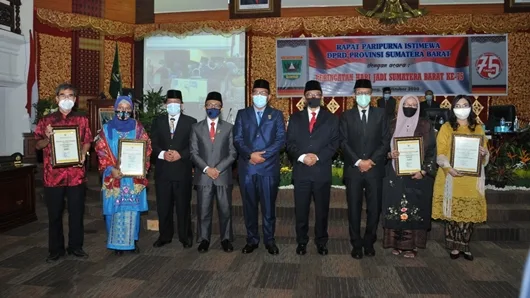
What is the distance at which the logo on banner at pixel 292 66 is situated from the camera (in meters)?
9.71

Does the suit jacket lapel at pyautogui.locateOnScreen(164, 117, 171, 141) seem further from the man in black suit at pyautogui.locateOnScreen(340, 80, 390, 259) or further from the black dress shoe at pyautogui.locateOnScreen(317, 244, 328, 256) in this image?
the black dress shoe at pyautogui.locateOnScreen(317, 244, 328, 256)

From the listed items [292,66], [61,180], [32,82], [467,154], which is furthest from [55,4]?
[467,154]

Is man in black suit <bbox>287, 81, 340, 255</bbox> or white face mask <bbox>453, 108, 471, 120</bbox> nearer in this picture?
white face mask <bbox>453, 108, 471, 120</bbox>

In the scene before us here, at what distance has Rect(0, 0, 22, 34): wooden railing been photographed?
789 centimetres

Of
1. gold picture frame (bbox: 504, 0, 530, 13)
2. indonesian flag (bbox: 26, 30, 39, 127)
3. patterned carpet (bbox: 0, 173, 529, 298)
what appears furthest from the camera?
gold picture frame (bbox: 504, 0, 530, 13)

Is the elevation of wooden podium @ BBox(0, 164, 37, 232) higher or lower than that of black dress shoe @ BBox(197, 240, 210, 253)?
higher

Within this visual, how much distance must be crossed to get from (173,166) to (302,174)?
122 centimetres

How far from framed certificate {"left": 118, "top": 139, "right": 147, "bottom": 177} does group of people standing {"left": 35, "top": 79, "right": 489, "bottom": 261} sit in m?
0.08

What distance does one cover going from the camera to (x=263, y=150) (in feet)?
13.4

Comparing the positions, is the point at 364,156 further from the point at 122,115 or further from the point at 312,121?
the point at 122,115

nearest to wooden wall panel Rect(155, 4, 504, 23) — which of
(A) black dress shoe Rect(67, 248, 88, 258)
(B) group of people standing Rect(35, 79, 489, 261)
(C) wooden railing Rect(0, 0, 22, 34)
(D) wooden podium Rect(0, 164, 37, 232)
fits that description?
(C) wooden railing Rect(0, 0, 22, 34)

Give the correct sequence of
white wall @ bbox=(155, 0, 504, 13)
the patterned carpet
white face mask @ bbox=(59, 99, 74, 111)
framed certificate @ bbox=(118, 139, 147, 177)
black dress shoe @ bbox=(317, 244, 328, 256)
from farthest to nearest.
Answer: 1. white wall @ bbox=(155, 0, 504, 13)
2. black dress shoe @ bbox=(317, 244, 328, 256)
3. framed certificate @ bbox=(118, 139, 147, 177)
4. white face mask @ bbox=(59, 99, 74, 111)
5. the patterned carpet

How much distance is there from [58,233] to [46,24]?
6416mm

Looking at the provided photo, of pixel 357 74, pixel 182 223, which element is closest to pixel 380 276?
pixel 182 223
